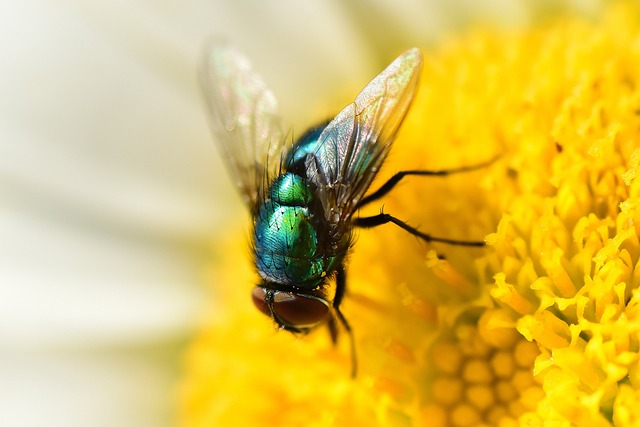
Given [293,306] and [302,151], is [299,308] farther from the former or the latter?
[302,151]

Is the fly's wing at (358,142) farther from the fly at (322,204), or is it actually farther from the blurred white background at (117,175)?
the blurred white background at (117,175)

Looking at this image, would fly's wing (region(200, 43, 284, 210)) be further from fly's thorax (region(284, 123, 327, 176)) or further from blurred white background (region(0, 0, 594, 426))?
blurred white background (region(0, 0, 594, 426))

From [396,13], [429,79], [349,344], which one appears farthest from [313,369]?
[396,13]

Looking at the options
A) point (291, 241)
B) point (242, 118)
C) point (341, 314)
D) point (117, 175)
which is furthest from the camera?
point (117, 175)

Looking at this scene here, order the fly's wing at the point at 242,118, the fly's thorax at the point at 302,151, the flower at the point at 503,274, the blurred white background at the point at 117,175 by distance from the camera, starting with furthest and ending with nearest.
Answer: the blurred white background at the point at 117,175, the fly's wing at the point at 242,118, the fly's thorax at the point at 302,151, the flower at the point at 503,274

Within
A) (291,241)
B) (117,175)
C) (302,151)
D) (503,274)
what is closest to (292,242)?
(291,241)

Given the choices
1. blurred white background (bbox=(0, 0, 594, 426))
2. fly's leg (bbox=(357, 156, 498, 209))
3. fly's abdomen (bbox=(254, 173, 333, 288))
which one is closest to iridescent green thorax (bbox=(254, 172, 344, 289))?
fly's abdomen (bbox=(254, 173, 333, 288))

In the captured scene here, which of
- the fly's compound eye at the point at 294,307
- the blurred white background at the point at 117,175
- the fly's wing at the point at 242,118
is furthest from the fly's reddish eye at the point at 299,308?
the blurred white background at the point at 117,175
